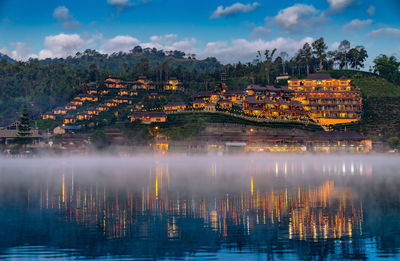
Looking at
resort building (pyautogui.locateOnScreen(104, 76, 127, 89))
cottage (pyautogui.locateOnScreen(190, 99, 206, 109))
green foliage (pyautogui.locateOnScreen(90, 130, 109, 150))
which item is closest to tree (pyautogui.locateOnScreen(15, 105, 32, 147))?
green foliage (pyautogui.locateOnScreen(90, 130, 109, 150))

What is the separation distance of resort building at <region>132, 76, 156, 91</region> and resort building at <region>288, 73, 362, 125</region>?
5558cm

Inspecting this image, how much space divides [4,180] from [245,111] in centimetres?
9153

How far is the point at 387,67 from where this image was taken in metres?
186

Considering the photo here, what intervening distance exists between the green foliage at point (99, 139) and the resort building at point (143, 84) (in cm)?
5585

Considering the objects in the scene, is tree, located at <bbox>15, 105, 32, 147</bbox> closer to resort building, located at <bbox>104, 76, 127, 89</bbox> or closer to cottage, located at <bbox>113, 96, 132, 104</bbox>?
cottage, located at <bbox>113, 96, 132, 104</bbox>

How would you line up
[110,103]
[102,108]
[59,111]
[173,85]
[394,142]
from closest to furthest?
[394,142]
[102,108]
[110,103]
[59,111]
[173,85]

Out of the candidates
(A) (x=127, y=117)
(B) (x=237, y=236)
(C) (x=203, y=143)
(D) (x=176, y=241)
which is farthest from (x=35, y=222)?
(A) (x=127, y=117)

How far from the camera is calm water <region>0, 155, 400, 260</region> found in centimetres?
2759

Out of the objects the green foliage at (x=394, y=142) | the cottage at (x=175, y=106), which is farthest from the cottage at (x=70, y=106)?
the green foliage at (x=394, y=142)

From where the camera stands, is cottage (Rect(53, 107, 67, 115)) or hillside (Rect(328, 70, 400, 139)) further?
cottage (Rect(53, 107, 67, 115))

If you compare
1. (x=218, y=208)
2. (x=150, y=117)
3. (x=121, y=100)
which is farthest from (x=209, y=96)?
(x=218, y=208)

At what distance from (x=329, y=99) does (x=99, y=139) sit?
262ft

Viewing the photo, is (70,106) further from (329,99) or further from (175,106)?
(329,99)

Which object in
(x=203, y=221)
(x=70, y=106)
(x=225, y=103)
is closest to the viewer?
(x=203, y=221)
